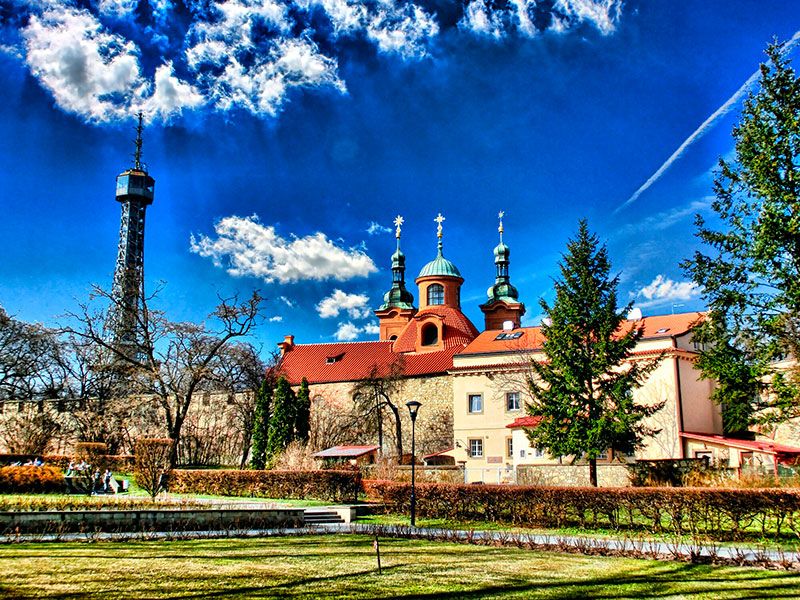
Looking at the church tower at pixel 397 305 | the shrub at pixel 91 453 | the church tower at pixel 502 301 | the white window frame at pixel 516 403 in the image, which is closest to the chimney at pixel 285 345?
the church tower at pixel 397 305

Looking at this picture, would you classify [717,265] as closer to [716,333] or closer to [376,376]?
[716,333]

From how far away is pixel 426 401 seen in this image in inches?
1684

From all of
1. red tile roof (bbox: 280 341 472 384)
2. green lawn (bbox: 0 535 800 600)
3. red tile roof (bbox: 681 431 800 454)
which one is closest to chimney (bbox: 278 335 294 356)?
red tile roof (bbox: 280 341 472 384)

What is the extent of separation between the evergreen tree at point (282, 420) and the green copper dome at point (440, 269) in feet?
59.0

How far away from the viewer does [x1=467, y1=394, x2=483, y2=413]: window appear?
39.3 m

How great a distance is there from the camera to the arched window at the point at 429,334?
158 feet

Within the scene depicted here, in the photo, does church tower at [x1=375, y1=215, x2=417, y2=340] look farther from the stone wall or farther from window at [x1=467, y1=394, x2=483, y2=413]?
the stone wall

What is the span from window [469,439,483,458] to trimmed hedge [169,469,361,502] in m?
14.6

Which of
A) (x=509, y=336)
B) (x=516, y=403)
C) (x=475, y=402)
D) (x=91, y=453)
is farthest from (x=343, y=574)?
(x=509, y=336)

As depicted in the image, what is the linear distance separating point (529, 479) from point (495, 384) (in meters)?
13.5

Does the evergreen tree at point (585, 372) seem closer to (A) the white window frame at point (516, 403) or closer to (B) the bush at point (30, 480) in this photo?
(A) the white window frame at point (516, 403)

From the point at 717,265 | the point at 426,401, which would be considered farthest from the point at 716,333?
the point at 426,401

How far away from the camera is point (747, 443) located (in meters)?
29.7

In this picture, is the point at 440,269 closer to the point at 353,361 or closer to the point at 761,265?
the point at 353,361
